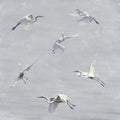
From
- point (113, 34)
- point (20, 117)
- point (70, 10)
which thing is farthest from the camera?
point (70, 10)

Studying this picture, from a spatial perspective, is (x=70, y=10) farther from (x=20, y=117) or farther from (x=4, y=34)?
(x=20, y=117)

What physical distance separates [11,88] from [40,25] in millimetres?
10894

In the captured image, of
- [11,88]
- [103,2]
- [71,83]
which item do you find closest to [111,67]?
[71,83]

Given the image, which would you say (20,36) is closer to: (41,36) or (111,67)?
(41,36)

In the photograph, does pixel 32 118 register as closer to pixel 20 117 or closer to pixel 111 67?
pixel 20 117

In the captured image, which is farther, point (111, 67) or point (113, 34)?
point (113, 34)

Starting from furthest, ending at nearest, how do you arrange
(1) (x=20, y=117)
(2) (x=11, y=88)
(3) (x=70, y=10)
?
(3) (x=70, y=10), (2) (x=11, y=88), (1) (x=20, y=117)

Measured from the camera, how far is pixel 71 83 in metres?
58.1

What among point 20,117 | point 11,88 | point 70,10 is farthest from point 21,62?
point 70,10

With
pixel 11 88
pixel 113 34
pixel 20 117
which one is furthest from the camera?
pixel 113 34

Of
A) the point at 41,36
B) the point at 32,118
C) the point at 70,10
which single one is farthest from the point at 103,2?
the point at 32,118

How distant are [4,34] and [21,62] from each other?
605 cm

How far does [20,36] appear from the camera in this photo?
65062 mm

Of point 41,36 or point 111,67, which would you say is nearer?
point 111,67
